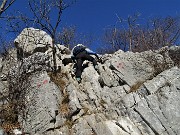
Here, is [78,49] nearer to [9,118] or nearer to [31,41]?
[31,41]

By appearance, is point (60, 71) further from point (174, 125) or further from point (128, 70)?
point (174, 125)

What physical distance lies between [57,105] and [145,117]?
12.7 ft

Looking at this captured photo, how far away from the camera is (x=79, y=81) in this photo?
14672mm

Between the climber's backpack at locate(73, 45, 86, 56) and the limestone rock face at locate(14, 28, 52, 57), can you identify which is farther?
the limestone rock face at locate(14, 28, 52, 57)

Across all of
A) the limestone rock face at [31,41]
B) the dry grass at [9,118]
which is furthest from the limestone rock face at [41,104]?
the limestone rock face at [31,41]

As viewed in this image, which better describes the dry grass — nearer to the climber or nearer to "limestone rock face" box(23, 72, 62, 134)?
"limestone rock face" box(23, 72, 62, 134)

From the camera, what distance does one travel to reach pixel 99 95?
13.5m

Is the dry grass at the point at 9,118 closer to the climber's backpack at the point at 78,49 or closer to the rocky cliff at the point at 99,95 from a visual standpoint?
the rocky cliff at the point at 99,95

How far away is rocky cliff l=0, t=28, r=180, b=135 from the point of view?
37.6ft

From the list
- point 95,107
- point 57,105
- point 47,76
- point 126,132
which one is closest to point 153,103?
point 126,132

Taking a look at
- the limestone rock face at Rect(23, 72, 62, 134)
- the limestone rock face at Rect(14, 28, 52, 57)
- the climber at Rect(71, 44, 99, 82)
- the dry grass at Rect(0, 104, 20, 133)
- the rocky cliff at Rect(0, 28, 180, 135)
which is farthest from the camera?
the limestone rock face at Rect(14, 28, 52, 57)

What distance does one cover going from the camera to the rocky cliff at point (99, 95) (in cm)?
1147

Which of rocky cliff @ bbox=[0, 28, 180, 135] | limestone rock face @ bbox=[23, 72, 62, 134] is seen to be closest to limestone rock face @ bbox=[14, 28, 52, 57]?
rocky cliff @ bbox=[0, 28, 180, 135]

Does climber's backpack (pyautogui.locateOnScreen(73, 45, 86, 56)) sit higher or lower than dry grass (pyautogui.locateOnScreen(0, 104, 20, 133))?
higher
